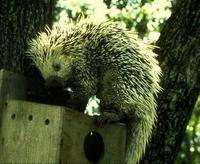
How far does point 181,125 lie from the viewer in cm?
A: 498

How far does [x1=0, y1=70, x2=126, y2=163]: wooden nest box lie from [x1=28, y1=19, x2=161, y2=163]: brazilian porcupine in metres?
0.25

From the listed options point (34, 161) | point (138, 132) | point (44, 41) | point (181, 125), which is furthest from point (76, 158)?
point (181, 125)

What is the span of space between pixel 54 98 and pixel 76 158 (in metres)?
0.83

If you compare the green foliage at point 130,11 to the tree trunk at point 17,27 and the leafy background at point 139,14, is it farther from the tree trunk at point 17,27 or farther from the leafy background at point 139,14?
the tree trunk at point 17,27

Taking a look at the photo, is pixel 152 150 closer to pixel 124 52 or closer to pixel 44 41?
pixel 124 52

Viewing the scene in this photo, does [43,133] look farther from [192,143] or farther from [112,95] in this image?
[192,143]

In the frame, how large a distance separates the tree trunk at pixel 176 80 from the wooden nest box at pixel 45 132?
841 mm

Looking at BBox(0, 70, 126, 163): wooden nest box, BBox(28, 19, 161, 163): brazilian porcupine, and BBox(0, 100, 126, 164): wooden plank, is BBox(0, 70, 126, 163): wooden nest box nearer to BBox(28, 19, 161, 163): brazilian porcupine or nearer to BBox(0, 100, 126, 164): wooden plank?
BBox(0, 100, 126, 164): wooden plank

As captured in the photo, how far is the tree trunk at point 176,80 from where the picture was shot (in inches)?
195

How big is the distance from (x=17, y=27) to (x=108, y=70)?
0.78 meters

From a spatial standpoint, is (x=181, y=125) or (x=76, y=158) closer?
(x=76, y=158)

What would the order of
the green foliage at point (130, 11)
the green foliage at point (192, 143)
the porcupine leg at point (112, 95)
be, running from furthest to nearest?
the green foliage at point (192, 143), the green foliage at point (130, 11), the porcupine leg at point (112, 95)

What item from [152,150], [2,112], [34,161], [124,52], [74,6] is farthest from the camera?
[74,6]

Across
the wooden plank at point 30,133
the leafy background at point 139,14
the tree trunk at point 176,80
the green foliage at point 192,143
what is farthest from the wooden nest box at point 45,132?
the green foliage at point 192,143
